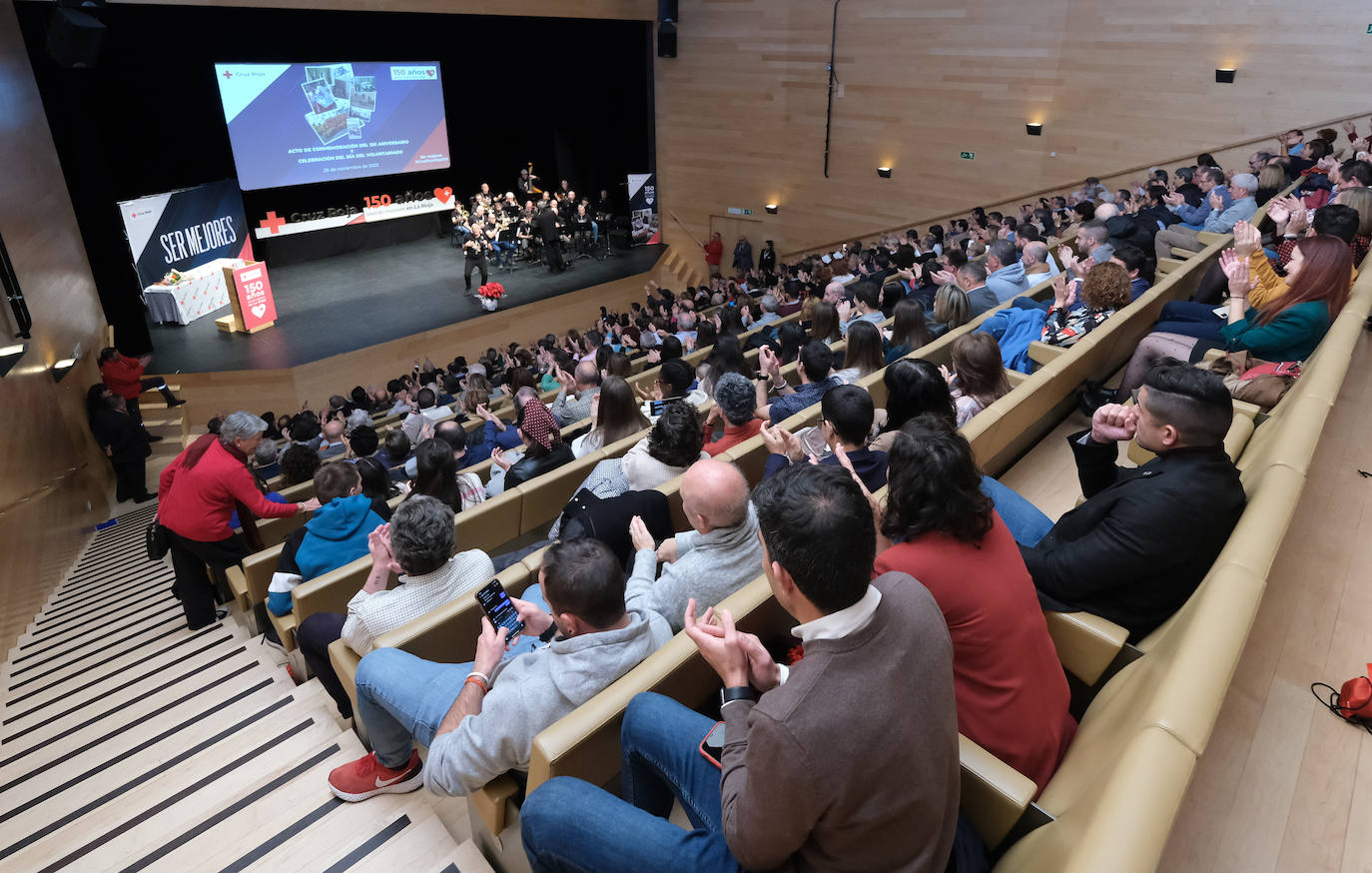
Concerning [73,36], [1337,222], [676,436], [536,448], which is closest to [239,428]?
[536,448]

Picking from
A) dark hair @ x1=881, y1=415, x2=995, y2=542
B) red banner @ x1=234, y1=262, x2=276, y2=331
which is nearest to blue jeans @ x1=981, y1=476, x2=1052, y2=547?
dark hair @ x1=881, y1=415, x2=995, y2=542

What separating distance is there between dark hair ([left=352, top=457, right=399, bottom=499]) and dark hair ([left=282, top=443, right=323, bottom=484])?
2.96 ft

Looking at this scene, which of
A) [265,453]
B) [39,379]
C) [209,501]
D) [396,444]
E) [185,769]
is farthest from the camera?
[39,379]

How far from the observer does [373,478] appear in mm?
3379

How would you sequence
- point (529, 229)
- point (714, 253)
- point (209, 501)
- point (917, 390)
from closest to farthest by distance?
point (917, 390)
point (209, 501)
point (529, 229)
point (714, 253)

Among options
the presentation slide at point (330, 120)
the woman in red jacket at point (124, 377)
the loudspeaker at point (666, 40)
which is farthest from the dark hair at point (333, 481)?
the loudspeaker at point (666, 40)

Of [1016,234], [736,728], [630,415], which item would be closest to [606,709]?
[736,728]

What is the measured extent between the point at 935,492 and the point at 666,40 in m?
13.9

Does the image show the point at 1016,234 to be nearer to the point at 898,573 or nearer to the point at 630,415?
the point at 630,415

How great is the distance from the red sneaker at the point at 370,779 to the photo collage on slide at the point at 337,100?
1283cm

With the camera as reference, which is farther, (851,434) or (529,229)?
(529,229)

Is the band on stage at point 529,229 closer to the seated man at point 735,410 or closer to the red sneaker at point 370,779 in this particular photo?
the seated man at point 735,410

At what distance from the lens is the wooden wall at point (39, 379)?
5.11 m

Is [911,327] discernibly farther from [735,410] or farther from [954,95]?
[954,95]
